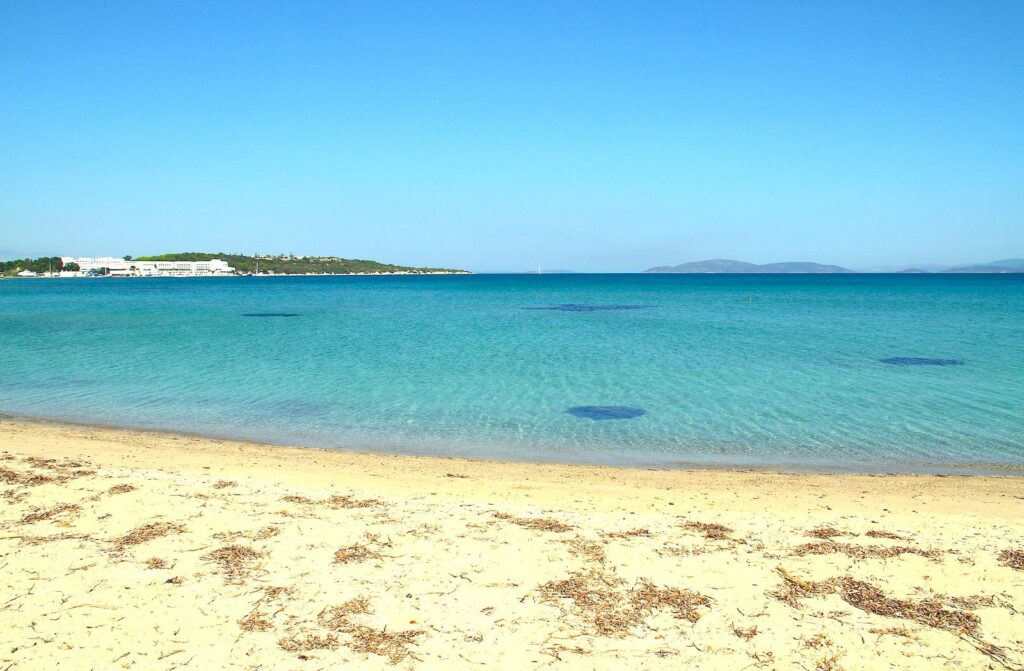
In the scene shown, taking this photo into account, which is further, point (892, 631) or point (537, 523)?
point (537, 523)

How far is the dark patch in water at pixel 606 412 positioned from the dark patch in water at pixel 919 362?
36.6 ft

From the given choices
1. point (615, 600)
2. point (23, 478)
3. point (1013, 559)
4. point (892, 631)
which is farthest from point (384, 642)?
point (23, 478)

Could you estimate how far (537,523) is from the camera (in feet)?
23.1

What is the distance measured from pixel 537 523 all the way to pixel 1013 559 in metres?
4.21

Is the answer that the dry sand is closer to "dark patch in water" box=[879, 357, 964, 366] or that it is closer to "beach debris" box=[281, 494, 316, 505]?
"beach debris" box=[281, 494, 316, 505]

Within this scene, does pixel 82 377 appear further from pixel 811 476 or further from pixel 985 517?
pixel 985 517

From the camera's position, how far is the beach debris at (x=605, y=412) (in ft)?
46.3

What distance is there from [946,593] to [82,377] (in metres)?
19.9

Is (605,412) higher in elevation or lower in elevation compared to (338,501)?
lower

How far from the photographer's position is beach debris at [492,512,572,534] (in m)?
6.85

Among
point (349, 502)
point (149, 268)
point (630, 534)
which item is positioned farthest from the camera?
point (149, 268)

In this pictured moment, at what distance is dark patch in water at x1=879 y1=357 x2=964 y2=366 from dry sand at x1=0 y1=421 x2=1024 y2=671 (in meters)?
13.7

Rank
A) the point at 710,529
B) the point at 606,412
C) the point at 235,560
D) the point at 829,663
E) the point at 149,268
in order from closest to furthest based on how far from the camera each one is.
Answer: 1. the point at 829,663
2. the point at 235,560
3. the point at 710,529
4. the point at 606,412
5. the point at 149,268

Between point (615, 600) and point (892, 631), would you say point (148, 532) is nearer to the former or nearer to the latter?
point (615, 600)
